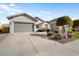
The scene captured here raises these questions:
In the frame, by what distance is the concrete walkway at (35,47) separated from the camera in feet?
19.4

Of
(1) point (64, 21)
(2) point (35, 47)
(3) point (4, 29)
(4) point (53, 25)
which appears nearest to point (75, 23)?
(1) point (64, 21)

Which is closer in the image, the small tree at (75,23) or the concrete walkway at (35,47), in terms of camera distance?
the concrete walkway at (35,47)

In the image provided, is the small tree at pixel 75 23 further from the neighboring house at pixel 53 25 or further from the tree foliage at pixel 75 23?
the neighboring house at pixel 53 25

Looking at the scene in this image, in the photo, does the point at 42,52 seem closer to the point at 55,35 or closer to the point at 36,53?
the point at 36,53

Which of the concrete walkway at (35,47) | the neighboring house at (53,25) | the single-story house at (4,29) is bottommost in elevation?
the concrete walkway at (35,47)

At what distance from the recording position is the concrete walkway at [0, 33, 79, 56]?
19.4 feet

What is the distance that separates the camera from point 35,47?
661 centimetres

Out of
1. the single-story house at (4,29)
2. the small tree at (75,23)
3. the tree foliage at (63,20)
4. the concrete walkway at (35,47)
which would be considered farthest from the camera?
the single-story house at (4,29)

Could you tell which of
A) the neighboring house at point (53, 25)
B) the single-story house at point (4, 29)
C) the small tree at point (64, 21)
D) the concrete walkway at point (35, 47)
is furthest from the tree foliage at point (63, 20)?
the single-story house at point (4, 29)

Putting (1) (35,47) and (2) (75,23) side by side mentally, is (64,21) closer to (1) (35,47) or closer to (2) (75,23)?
(2) (75,23)

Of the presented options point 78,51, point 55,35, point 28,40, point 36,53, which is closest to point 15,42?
point 28,40

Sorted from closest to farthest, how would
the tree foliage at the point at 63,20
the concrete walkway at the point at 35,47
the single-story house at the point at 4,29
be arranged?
the concrete walkway at the point at 35,47
the tree foliage at the point at 63,20
the single-story house at the point at 4,29

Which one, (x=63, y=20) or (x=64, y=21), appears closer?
(x=63, y=20)

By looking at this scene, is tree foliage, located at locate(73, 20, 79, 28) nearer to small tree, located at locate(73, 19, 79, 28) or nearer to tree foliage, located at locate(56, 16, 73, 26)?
small tree, located at locate(73, 19, 79, 28)
